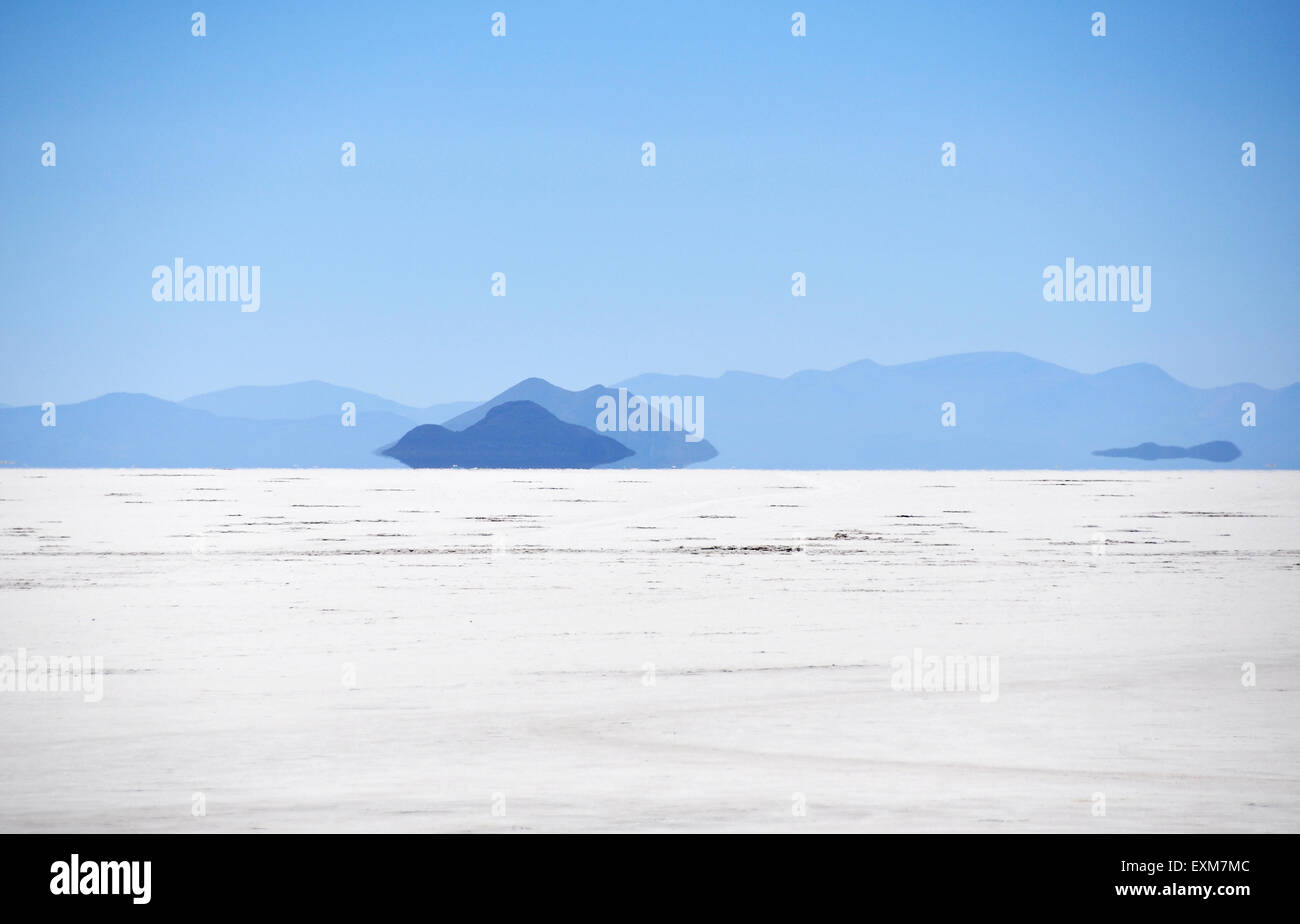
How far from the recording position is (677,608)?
877 inches

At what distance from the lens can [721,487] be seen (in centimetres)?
7238

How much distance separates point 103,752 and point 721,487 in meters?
60.6

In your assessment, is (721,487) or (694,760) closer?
(694,760)

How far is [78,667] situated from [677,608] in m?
9.76

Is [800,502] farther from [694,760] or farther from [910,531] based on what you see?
[694,760]

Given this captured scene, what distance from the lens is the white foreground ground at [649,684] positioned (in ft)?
35.6

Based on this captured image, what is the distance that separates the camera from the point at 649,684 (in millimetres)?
15734

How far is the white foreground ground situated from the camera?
427 inches
